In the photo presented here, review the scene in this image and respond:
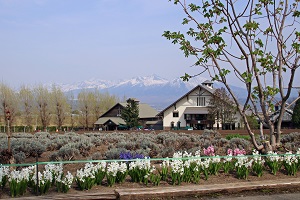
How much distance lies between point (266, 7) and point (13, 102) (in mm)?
63095

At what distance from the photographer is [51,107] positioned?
71.2 meters

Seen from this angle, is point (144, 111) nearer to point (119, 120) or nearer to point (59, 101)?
point (119, 120)

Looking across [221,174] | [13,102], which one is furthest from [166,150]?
[13,102]

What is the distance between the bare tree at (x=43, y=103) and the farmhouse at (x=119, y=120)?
966 cm

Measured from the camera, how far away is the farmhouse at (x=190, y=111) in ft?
203

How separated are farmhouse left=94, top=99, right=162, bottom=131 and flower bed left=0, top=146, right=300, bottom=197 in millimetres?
58443

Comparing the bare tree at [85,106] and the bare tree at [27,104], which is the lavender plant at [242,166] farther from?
the bare tree at [85,106]

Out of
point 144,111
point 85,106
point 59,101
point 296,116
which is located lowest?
point 296,116

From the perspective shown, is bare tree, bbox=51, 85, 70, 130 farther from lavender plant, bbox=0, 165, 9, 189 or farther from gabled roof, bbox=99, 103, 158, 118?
lavender plant, bbox=0, 165, 9, 189

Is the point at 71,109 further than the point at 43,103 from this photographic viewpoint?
Yes

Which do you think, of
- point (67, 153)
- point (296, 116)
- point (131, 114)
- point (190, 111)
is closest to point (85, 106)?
point (131, 114)

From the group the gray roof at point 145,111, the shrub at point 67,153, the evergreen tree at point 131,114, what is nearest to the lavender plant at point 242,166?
the shrub at point 67,153

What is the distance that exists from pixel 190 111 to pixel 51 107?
86.1ft

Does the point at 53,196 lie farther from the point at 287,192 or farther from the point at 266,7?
the point at 266,7
